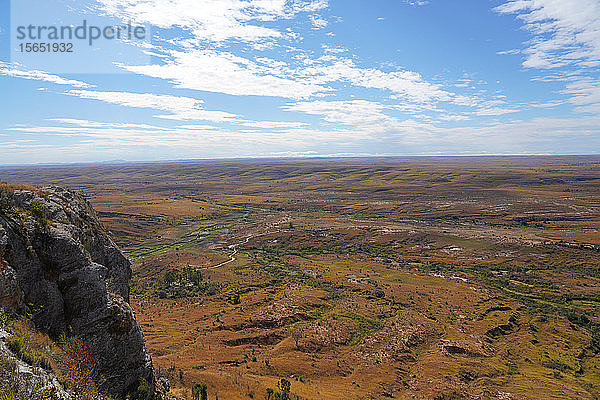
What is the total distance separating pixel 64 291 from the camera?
14.7m

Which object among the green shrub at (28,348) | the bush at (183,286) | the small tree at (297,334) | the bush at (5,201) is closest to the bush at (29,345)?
the green shrub at (28,348)

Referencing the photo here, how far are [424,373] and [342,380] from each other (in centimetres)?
955

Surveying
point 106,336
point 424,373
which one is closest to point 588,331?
point 424,373

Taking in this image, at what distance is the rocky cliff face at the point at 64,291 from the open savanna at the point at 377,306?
38.1 ft

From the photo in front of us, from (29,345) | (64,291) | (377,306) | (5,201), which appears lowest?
(377,306)

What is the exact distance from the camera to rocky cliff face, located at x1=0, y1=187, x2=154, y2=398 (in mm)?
13266

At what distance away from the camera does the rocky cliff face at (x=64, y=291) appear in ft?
43.5

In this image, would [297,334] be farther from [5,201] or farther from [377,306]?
[5,201]

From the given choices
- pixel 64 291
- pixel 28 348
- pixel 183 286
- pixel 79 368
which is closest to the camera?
pixel 28 348

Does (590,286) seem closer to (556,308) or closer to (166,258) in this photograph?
(556,308)

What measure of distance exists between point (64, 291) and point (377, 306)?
49.3 m

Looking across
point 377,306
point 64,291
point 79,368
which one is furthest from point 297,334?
point 79,368

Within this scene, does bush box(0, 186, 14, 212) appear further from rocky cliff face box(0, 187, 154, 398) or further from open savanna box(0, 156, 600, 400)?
open savanna box(0, 156, 600, 400)

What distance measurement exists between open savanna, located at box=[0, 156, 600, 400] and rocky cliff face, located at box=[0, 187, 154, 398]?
11605mm
